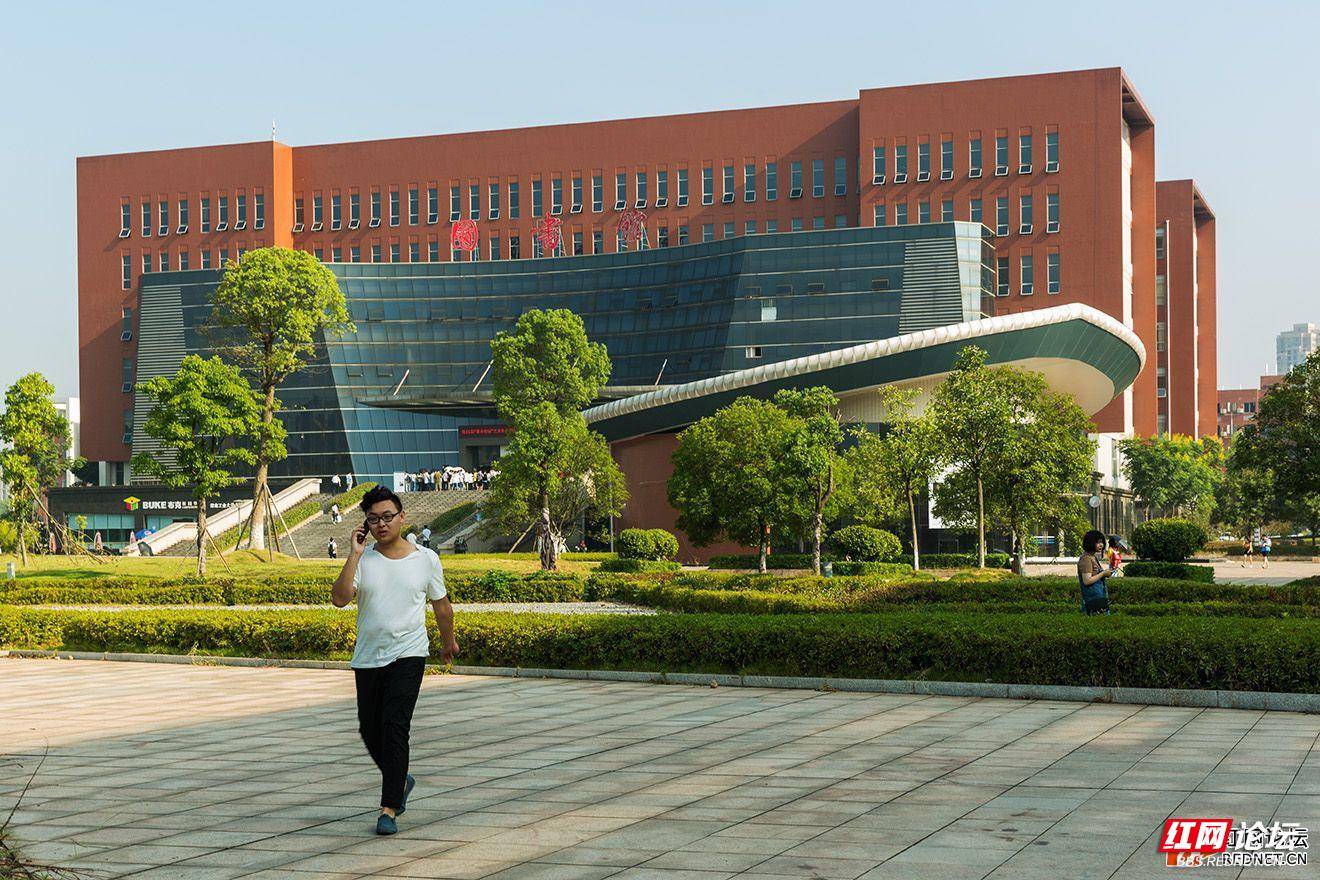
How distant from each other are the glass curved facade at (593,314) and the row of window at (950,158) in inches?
196

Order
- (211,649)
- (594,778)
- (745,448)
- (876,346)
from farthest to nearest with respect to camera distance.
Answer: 1. (876,346)
2. (745,448)
3. (211,649)
4. (594,778)

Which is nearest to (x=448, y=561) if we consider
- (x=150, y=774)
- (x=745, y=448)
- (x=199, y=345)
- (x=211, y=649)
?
(x=745, y=448)

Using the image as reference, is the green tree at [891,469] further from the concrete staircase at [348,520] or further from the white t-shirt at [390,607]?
the white t-shirt at [390,607]

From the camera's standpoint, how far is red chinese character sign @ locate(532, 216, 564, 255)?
290ft

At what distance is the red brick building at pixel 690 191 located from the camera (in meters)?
80.9

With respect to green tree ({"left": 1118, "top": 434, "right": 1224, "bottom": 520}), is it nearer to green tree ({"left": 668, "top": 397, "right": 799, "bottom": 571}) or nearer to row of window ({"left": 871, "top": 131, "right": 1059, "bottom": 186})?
row of window ({"left": 871, "top": 131, "right": 1059, "bottom": 186})

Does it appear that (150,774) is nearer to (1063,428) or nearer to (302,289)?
(1063,428)

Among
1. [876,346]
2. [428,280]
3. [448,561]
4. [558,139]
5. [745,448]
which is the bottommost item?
[448,561]

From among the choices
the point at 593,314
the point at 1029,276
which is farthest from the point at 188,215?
the point at 1029,276

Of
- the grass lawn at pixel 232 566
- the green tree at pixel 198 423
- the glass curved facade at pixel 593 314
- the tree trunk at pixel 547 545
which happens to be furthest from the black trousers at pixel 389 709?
A: the glass curved facade at pixel 593 314

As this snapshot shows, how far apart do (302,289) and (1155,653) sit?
47.4 meters

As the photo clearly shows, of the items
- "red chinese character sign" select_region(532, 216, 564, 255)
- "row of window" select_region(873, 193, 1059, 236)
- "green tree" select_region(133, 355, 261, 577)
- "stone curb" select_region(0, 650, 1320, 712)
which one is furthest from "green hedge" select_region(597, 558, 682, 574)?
"red chinese character sign" select_region(532, 216, 564, 255)

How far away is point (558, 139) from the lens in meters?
93.4

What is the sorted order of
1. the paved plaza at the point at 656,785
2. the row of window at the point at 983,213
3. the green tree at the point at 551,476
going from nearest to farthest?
the paved plaza at the point at 656,785
the green tree at the point at 551,476
the row of window at the point at 983,213
